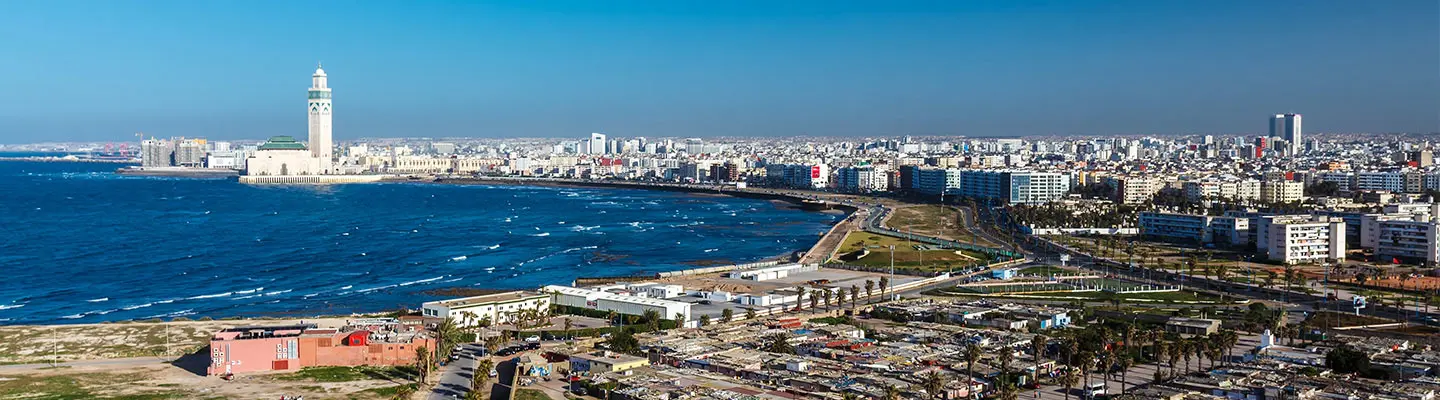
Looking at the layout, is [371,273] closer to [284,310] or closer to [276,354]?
[284,310]

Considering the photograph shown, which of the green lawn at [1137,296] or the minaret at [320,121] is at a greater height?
the minaret at [320,121]

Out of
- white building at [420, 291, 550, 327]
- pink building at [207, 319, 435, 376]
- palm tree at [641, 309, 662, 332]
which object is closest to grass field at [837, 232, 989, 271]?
palm tree at [641, 309, 662, 332]

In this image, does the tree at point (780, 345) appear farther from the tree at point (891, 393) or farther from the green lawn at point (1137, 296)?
the green lawn at point (1137, 296)

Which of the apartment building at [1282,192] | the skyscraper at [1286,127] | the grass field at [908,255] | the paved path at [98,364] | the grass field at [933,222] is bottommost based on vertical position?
the paved path at [98,364]

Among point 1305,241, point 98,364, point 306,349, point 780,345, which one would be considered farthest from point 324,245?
point 1305,241

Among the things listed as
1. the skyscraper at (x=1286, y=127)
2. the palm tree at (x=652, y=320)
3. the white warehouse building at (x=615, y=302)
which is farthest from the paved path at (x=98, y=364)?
the skyscraper at (x=1286, y=127)

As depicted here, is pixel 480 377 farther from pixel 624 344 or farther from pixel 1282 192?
pixel 1282 192

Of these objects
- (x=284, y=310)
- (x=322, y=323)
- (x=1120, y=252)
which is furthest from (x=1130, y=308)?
(x=284, y=310)
